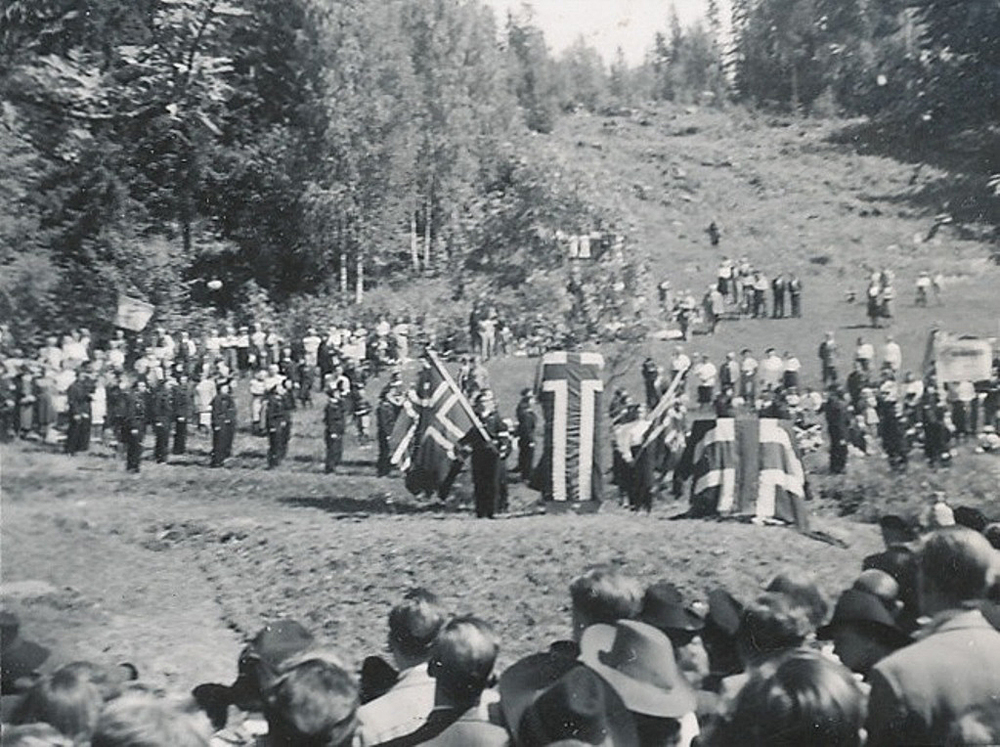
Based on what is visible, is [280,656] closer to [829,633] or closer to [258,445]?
[829,633]

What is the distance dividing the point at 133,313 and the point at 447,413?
132 inches

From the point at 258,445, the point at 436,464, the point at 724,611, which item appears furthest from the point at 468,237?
the point at 724,611

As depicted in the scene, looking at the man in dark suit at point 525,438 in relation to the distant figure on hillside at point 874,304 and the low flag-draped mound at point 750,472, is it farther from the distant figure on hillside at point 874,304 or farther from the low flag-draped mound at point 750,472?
the distant figure on hillside at point 874,304

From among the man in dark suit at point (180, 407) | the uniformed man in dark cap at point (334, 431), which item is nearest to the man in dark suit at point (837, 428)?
the uniformed man in dark cap at point (334, 431)

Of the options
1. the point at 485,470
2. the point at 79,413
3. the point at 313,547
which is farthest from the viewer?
the point at 79,413

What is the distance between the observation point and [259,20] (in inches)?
473

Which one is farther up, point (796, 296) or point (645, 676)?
point (796, 296)

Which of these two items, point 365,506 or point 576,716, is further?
point 365,506

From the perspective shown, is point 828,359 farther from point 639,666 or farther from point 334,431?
point 639,666

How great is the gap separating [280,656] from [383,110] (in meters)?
13.7

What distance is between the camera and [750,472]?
1132 cm

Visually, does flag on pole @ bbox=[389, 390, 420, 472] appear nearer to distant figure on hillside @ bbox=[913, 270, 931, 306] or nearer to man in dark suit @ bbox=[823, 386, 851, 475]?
man in dark suit @ bbox=[823, 386, 851, 475]

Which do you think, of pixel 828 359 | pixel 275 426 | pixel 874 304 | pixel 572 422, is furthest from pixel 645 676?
pixel 874 304

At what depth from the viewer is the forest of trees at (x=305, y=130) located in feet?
33.7
